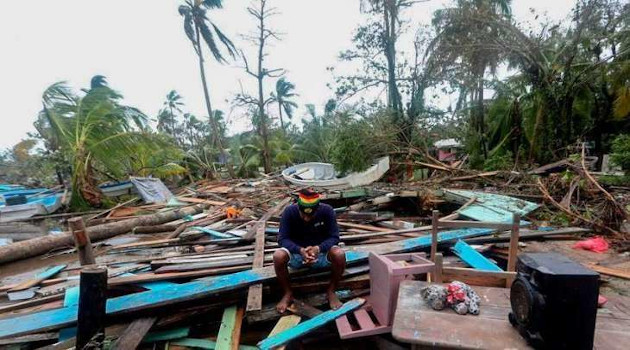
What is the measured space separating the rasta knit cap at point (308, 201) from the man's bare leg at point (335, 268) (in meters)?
0.48

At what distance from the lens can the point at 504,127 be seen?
12.8m

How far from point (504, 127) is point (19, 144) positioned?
27.1 m

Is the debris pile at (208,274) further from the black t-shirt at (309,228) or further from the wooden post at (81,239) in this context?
the black t-shirt at (309,228)

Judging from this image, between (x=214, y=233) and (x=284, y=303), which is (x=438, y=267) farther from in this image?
(x=214, y=233)

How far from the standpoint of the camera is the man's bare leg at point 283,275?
2986mm

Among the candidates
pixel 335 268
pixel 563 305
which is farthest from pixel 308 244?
pixel 563 305

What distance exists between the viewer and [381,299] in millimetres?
2676

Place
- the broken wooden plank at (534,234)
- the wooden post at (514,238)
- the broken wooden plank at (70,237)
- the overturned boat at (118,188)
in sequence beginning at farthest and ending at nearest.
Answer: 1. the overturned boat at (118,188)
2. the broken wooden plank at (70,237)
3. the broken wooden plank at (534,234)
4. the wooden post at (514,238)

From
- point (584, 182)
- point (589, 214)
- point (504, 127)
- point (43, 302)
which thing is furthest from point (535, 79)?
point (43, 302)

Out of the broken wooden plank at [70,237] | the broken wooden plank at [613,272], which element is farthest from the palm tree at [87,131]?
the broken wooden plank at [613,272]

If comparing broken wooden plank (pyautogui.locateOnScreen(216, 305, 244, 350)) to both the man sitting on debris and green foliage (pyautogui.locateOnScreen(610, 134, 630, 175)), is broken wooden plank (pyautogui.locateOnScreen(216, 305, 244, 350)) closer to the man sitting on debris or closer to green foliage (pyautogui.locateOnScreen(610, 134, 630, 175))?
the man sitting on debris

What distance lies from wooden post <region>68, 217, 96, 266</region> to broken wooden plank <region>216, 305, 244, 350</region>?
1.93 meters

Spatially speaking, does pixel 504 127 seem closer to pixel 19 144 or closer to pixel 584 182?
pixel 584 182

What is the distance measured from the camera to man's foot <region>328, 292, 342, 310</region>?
294cm
